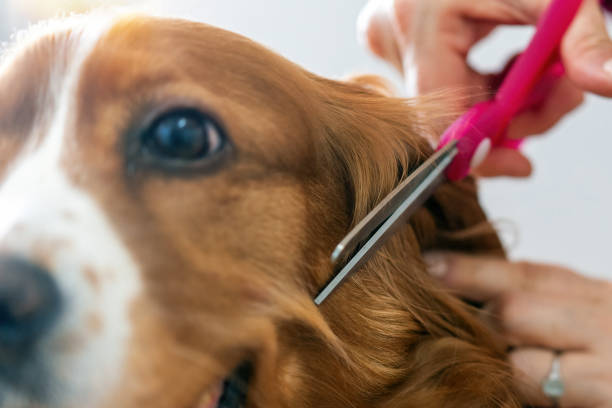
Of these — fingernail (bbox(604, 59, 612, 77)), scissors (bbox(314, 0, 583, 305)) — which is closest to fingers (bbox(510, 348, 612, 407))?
scissors (bbox(314, 0, 583, 305))

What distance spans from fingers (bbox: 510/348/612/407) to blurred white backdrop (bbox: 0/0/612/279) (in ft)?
1.70

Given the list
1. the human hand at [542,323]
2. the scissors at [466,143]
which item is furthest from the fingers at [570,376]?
the scissors at [466,143]

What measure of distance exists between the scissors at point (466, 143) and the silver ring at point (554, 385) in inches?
11.8

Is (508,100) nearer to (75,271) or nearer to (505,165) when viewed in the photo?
(505,165)

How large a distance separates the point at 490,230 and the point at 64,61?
62cm

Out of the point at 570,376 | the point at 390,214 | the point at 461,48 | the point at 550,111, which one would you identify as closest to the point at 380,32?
the point at 461,48

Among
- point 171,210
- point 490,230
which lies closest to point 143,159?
point 171,210

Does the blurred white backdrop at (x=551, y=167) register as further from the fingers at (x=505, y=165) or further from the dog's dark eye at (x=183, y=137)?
the dog's dark eye at (x=183, y=137)

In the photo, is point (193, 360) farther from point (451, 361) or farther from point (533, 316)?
point (533, 316)

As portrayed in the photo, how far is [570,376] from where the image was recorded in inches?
37.9

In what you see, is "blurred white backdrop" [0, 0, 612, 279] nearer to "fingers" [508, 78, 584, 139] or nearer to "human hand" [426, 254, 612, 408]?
"fingers" [508, 78, 584, 139]

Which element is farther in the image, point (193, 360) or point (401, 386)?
point (401, 386)

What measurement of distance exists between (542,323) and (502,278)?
8 centimetres

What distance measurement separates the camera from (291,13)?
1.42 meters
